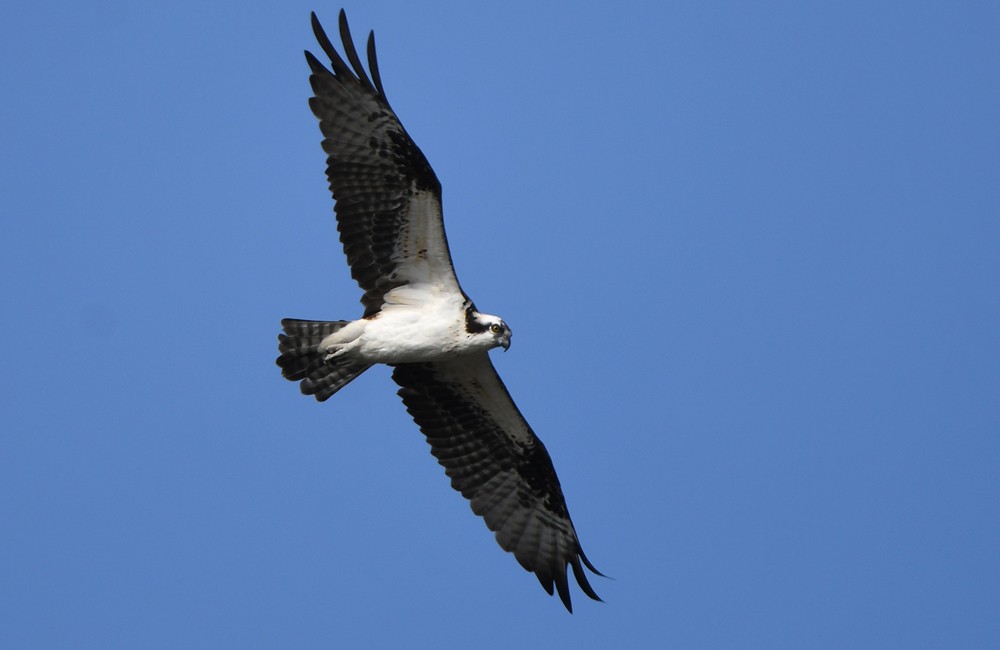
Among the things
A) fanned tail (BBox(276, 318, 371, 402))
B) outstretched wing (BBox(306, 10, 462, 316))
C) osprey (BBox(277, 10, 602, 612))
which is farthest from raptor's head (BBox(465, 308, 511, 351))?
fanned tail (BBox(276, 318, 371, 402))

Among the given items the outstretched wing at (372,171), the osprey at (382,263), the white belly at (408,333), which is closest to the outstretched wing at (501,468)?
the osprey at (382,263)

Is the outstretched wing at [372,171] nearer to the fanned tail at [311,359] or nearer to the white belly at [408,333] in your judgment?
the white belly at [408,333]

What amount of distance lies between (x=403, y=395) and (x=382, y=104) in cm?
281

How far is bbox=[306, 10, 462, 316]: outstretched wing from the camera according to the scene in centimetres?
1098

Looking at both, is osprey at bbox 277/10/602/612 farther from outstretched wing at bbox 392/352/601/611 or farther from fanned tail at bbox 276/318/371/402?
outstretched wing at bbox 392/352/601/611

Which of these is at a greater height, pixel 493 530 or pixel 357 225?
pixel 357 225

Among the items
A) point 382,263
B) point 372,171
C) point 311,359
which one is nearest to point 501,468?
point 311,359

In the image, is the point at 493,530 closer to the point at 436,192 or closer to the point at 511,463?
the point at 511,463

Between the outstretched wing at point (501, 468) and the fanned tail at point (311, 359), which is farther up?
the fanned tail at point (311, 359)

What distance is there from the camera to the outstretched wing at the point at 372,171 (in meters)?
11.0

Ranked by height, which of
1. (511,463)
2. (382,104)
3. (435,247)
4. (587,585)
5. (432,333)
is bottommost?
(587,585)

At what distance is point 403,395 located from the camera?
1228 centimetres

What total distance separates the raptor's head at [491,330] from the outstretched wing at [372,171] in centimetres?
43

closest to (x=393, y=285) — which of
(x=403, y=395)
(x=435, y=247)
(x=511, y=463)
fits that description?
(x=435, y=247)
